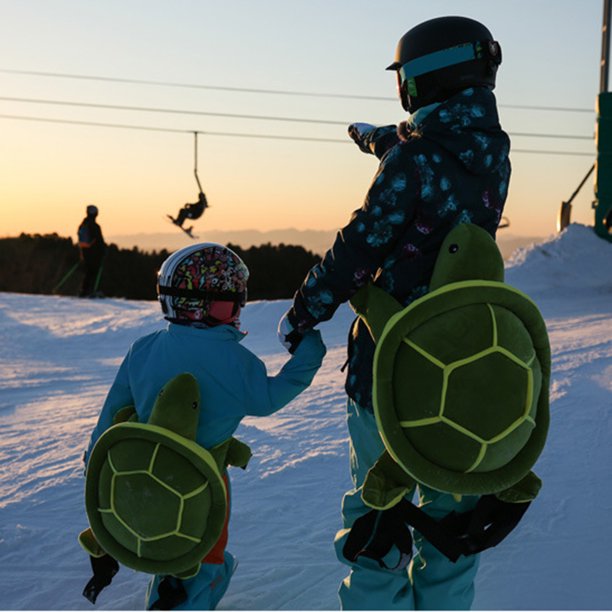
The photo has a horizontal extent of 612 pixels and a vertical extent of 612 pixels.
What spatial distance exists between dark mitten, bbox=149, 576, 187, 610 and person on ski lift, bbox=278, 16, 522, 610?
49 cm

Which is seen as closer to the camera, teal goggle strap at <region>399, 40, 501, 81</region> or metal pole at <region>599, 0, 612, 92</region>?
teal goggle strap at <region>399, 40, 501, 81</region>

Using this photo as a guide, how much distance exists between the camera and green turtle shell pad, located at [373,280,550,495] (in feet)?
6.84

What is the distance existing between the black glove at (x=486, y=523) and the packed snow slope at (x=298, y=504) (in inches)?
28.2

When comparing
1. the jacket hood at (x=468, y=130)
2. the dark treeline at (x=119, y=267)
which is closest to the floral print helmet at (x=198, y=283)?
the jacket hood at (x=468, y=130)

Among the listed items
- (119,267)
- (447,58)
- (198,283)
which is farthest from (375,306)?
(119,267)

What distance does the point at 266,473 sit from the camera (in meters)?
4.29

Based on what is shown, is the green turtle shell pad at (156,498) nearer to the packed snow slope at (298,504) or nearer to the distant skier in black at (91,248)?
the packed snow slope at (298,504)

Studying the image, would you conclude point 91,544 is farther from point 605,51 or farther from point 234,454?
point 605,51

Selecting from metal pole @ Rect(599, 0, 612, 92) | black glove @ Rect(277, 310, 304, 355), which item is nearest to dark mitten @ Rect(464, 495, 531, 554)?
black glove @ Rect(277, 310, 304, 355)

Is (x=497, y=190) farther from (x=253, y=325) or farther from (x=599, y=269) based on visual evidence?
(x=599, y=269)

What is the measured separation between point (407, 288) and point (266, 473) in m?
2.20

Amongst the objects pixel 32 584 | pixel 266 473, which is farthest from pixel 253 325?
pixel 32 584

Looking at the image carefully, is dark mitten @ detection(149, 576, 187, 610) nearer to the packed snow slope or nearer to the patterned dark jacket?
the packed snow slope

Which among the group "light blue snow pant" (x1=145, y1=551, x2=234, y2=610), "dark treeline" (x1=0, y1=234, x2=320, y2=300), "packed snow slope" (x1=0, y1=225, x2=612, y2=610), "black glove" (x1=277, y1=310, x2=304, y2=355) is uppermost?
"black glove" (x1=277, y1=310, x2=304, y2=355)
